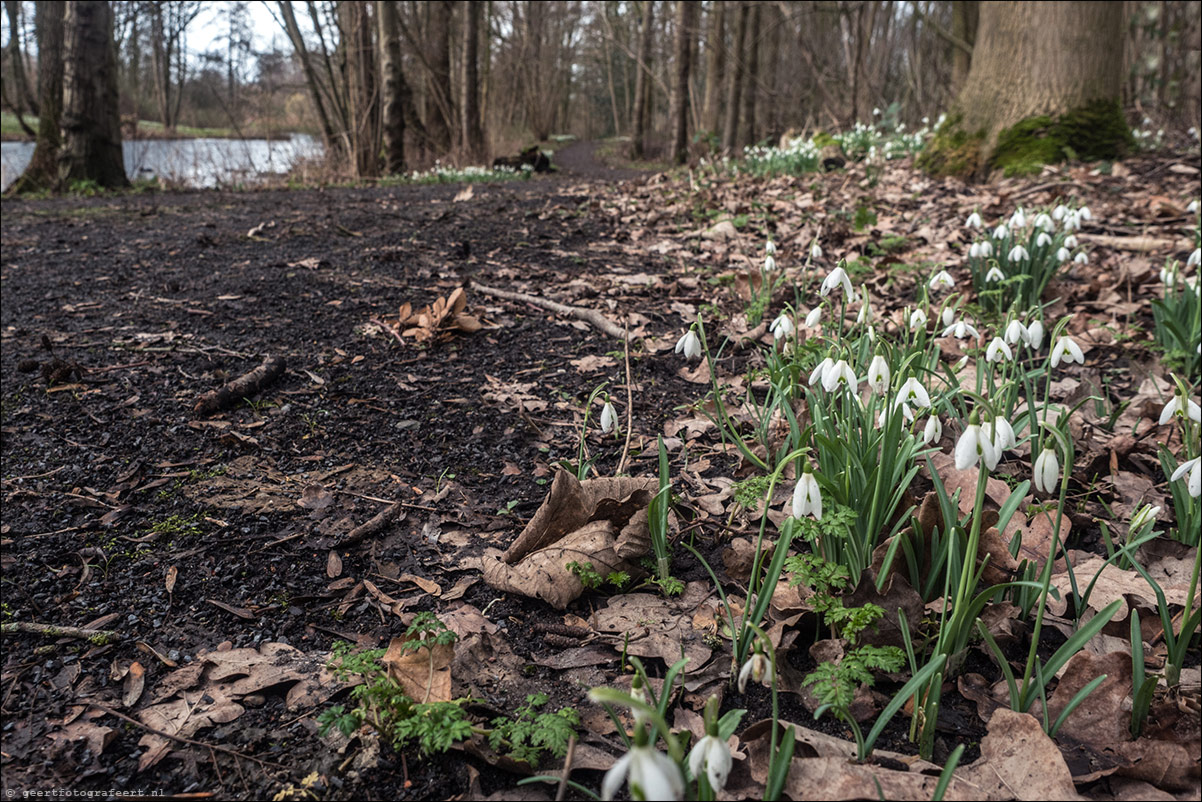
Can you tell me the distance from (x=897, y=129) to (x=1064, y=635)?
384 inches

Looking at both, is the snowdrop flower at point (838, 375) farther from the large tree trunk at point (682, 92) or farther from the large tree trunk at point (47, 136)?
the large tree trunk at point (682, 92)

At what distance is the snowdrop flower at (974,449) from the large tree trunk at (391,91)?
12.6 metres

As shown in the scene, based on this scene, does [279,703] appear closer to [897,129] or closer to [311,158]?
[897,129]

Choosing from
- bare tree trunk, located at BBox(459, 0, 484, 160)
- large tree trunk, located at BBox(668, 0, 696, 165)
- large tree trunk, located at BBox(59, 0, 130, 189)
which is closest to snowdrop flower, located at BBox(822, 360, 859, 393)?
large tree trunk, located at BBox(59, 0, 130, 189)

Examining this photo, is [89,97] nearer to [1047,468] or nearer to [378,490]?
[378,490]

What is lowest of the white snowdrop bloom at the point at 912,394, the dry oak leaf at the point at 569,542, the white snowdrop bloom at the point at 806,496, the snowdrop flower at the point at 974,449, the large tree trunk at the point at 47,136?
the dry oak leaf at the point at 569,542

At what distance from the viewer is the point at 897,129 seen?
9922 mm

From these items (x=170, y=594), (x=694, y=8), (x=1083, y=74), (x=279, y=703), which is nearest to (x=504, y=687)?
(x=279, y=703)

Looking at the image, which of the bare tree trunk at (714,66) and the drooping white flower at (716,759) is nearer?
the drooping white flower at (716,759)

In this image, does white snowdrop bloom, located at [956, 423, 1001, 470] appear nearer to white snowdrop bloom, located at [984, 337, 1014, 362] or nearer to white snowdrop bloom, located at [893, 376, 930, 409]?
white snowdrop bloom, located at [893, 376, 930, 409]

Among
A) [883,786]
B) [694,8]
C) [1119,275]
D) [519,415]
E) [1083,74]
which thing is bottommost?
[883,786]

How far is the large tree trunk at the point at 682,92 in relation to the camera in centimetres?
1478

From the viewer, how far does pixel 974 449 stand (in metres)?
1.31

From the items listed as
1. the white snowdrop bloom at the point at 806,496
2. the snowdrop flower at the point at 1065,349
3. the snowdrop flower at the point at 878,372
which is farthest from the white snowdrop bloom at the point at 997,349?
the white snowdrop bloom at the point at 806,496
